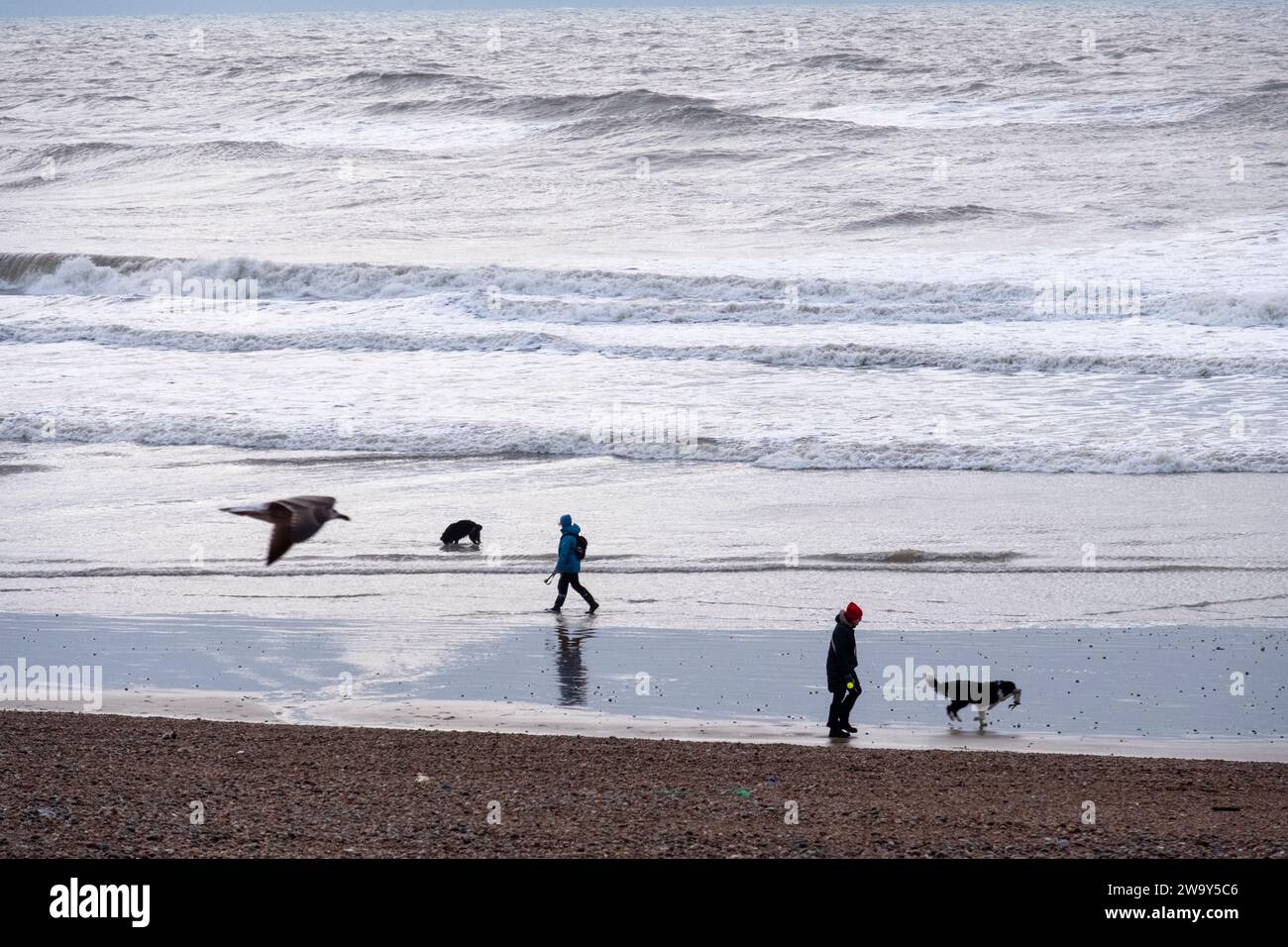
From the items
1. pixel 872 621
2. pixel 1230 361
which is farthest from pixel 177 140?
pixel 872 621

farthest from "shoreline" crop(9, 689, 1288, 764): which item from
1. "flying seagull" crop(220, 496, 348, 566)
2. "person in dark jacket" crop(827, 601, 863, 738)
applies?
"flying seagull" crop(220, 496, 348, 566)

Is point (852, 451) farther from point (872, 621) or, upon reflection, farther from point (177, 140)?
point (177, 140)

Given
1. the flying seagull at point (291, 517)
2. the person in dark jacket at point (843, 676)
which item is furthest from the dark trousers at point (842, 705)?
the flying seagull at point (291, 517)

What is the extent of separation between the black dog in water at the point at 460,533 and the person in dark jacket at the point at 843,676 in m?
5.93

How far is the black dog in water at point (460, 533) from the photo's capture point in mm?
15148

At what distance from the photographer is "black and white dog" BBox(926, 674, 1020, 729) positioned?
10.2m

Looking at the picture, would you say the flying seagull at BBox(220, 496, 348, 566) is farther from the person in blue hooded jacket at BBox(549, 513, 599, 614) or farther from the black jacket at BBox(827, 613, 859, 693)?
the person in blue hooded jacket at BBox(549, 513, 599, 614)

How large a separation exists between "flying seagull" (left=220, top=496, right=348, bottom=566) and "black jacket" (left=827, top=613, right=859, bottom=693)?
435cm

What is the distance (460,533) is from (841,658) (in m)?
6.09

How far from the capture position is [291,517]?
6.34m

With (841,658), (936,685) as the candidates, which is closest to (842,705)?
(841,658)

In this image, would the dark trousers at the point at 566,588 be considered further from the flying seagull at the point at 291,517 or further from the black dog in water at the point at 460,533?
the flying seagull at the point at 291,517
